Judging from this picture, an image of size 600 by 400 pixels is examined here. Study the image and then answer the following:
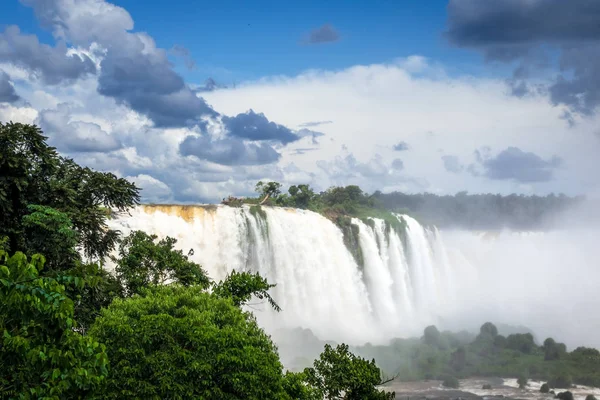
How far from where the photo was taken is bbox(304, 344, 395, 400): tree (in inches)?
642

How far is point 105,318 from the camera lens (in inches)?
537

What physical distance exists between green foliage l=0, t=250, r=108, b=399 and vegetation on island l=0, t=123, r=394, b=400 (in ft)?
0.04

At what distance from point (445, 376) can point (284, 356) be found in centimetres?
897

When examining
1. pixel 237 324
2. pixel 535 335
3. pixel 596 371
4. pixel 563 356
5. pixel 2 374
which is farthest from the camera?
pixel 535 335

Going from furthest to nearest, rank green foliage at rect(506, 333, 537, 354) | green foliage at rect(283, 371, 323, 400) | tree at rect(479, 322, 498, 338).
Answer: tree at rect(479, 322, 498, 338), green foliage at rect(506, 333, 537, 354), green foliage at rect(283, 371, 323, 400)

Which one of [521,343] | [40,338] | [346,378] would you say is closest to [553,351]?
[521,343]

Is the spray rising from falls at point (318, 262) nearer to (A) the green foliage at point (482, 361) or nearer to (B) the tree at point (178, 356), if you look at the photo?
(A) the green foliage at point (482, 361)

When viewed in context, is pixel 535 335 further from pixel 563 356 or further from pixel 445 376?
pixel 445 376

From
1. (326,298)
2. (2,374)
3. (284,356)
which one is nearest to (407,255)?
(326,298)

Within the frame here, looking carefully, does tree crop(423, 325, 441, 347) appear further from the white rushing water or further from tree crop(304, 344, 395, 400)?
tree crop(304, 344, 395, 400)

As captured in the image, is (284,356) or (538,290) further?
(538,290)

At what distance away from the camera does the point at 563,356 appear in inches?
1479

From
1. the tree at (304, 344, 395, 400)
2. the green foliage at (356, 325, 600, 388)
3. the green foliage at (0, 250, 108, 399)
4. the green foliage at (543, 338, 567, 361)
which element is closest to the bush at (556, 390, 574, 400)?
the green foliage at (356, 325, 600, 388)

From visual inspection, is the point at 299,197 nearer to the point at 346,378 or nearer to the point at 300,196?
the point at 300,196
